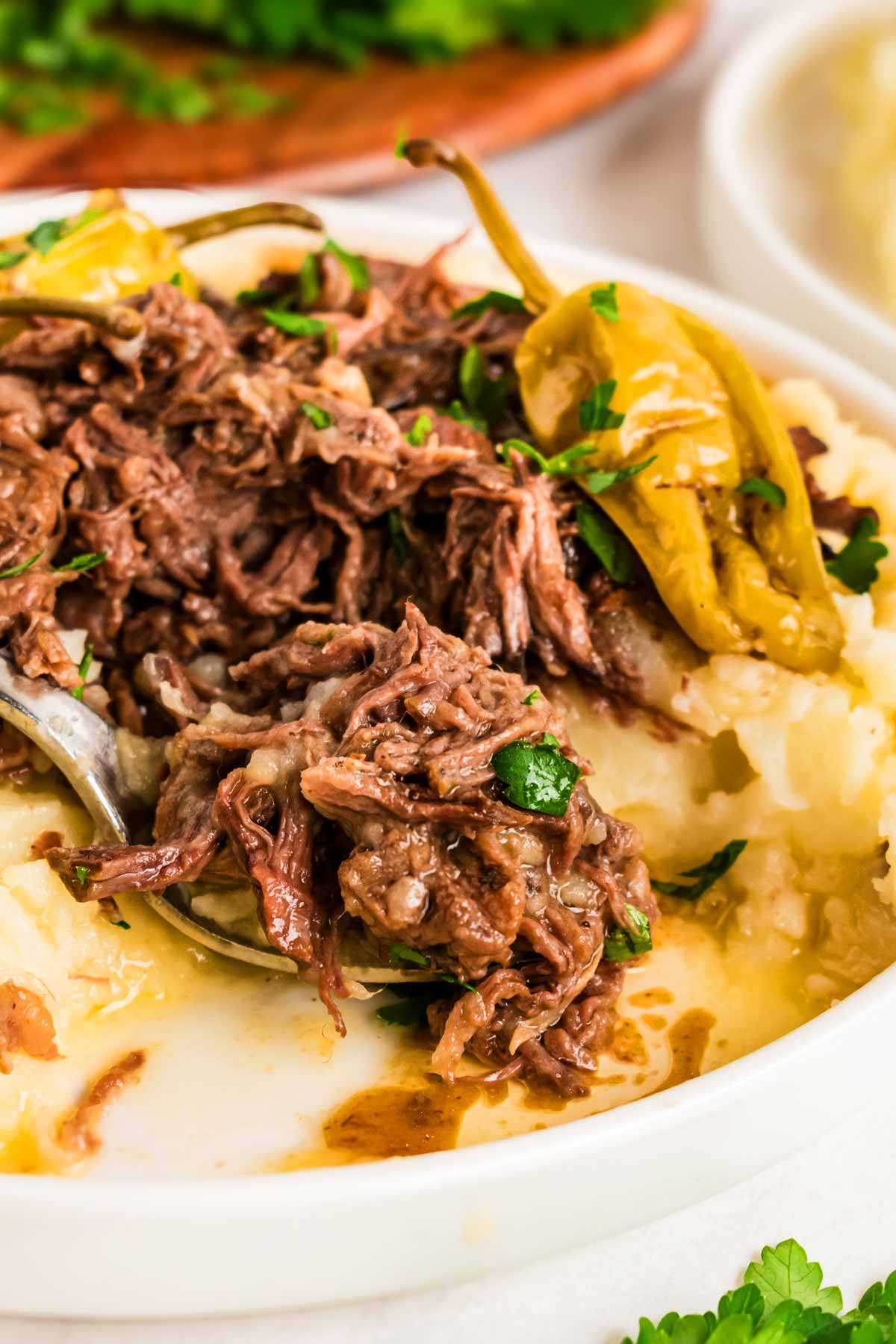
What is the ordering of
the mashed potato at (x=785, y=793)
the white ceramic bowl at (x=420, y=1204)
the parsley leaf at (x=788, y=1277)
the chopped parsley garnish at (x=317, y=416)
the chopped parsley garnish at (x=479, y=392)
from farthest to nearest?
the chopped parsley garnish at (x=479, y=392) < the chopped parsley garnish at (x=317, y=416) < the mashed potato at (x=785, y=793) < the parsley leaf at (x=788, y=1277) < the white ceramic bowl at (x=420, y=1204)

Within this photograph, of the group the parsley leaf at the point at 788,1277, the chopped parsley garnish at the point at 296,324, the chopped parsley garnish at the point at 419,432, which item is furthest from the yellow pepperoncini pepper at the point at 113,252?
the parsley leaf at the point at 788,1277

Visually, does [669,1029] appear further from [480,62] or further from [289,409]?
[480,62]

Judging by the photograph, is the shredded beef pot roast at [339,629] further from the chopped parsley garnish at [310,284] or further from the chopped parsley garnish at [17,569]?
the chopped parsley garnish at [310,284]

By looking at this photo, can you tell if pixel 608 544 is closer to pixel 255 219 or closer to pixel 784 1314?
pixel 255 219

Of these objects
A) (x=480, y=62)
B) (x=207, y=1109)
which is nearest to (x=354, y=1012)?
(x=207, y=1109)

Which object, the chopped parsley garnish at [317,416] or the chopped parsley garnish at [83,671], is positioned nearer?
the chopped parsley garnish at [83,671]

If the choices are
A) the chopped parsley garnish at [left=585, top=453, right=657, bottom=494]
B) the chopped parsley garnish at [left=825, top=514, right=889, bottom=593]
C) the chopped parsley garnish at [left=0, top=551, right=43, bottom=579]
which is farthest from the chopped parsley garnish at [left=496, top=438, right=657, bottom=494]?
the chopped parsley garnish at [left=0, top=551, right=43, bottom=579]
